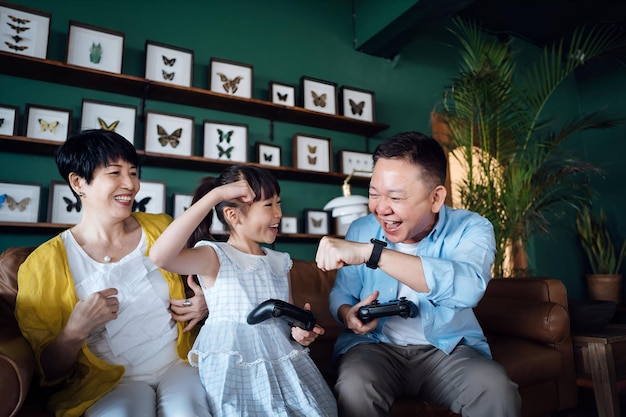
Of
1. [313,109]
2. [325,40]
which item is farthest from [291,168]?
[325,40]

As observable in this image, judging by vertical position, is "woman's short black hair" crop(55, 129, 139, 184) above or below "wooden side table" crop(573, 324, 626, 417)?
above

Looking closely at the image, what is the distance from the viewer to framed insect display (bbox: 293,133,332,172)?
3451mm

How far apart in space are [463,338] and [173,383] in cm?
101

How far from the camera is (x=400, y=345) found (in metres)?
1.59

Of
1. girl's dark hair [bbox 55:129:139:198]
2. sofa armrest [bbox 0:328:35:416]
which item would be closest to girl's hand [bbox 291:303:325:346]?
sofa armrest [bbox 0:328:35:416]

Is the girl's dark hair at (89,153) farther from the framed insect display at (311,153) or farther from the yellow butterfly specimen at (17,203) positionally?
the framed insect display at (311,153)

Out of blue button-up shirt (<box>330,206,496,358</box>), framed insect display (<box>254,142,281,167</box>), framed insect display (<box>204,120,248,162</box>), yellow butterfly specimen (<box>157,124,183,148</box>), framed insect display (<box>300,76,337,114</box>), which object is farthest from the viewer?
framed insect display (<box>300,76,337,114</box>)

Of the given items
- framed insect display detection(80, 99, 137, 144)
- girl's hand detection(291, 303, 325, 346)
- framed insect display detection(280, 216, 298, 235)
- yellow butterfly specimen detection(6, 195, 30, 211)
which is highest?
framed insect display detection(80, 99, 137, 144)

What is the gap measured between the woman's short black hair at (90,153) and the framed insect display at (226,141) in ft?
5.12

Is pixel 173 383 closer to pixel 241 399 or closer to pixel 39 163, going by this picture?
pixel 241 399

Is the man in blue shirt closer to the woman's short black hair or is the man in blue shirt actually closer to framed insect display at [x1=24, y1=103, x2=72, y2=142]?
the woman's short black hair

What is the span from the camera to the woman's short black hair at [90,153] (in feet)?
4.79

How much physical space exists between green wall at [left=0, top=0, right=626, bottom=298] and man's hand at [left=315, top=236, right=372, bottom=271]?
1994 mm

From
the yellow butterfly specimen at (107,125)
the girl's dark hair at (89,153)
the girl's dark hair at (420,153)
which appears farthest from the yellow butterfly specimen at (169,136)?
the girl's dark hair at (420,153)
